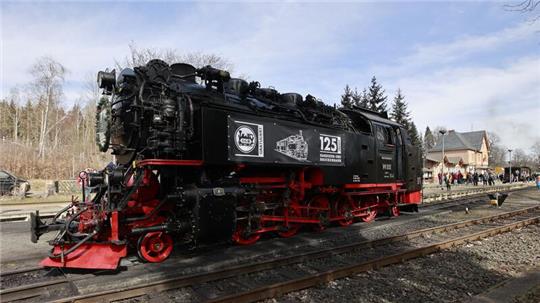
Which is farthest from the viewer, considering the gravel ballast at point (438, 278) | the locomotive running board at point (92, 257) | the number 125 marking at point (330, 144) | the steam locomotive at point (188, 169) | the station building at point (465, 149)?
the station building at point (465, 149)

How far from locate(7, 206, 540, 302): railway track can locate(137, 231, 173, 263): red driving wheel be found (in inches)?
48.0

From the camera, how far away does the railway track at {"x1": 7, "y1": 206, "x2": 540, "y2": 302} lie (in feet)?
16.7

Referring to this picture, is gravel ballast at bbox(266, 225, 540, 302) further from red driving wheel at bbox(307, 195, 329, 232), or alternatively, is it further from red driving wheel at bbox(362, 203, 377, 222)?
red driving wheel at bbox(362, 203, 377, 222)

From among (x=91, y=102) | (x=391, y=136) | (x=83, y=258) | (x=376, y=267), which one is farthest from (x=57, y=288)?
(x=91, y=102)

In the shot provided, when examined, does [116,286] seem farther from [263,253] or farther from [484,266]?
[484,266]

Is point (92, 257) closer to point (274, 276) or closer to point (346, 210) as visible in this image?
point (274, 276)

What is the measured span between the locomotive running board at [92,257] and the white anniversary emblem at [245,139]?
8.75 ft

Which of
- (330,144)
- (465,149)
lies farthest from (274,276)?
(465,149)

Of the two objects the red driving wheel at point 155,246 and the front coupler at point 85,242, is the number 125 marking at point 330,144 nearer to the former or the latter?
the red driving wheel at point 155,246

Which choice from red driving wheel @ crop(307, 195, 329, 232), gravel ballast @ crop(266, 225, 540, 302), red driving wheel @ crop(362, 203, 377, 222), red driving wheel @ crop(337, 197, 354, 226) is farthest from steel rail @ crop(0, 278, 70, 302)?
red driving wheel @ crop(362, 203, 377, 222)

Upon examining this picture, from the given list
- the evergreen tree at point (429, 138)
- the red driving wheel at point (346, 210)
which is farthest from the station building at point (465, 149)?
the red driving wheel at point (346, 210)

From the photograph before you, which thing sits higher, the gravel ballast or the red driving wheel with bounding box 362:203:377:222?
the red driving wheel with bounding box 362:203:377:222

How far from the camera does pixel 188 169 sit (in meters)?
7.34

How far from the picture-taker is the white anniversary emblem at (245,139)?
7.50 metres
